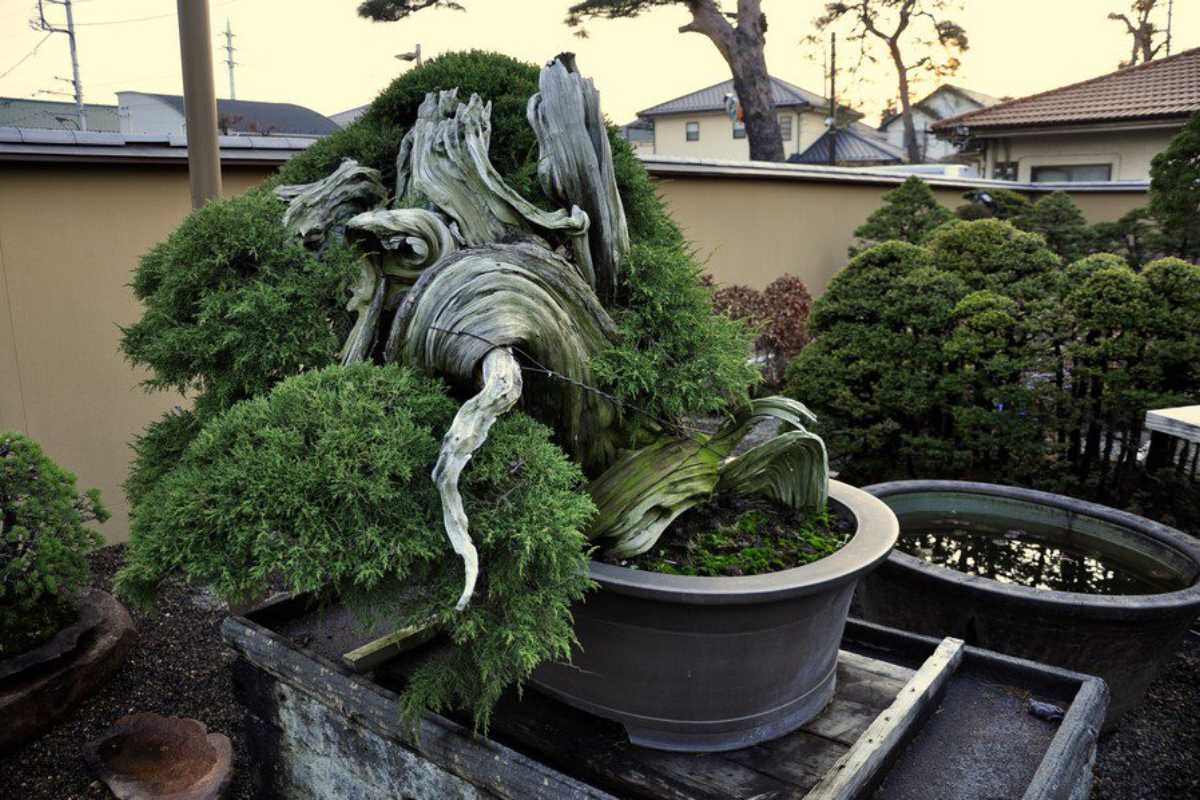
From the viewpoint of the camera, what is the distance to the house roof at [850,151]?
30.7 meters

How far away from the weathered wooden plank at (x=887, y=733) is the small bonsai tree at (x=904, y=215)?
27.6 ft

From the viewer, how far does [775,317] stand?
320 inches

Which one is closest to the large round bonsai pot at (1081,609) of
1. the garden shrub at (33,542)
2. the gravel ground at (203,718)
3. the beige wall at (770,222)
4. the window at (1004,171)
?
the gravel ground at (203,718)

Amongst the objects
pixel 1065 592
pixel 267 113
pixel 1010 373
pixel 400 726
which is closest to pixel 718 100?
pixel 267 113

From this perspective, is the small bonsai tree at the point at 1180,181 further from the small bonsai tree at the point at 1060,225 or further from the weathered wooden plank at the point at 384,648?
the weathered wooden plank at the point at 384,648

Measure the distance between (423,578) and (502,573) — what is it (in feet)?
0.52

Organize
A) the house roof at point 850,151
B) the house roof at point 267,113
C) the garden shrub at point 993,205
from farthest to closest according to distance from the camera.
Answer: the house roof at point 850,151 < the house roof at point 267,113 < the garden shrub at point 993,205

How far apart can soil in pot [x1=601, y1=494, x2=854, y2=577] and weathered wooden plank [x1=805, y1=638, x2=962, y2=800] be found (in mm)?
366

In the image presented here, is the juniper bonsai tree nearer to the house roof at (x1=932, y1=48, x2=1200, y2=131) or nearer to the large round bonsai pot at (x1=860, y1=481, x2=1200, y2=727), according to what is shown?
the large round bonsai pot at (x1=860, y1=481, x2=1200, y2=727)

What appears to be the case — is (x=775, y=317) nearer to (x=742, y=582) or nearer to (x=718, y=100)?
(x=742, y=582)

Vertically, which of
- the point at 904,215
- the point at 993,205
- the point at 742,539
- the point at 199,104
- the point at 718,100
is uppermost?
the point at 718,100

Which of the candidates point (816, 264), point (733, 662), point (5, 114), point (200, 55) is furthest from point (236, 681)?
point (5, 114)

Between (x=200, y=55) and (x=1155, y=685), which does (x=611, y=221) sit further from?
(x=1155, y=685)

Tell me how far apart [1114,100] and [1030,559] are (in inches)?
547
